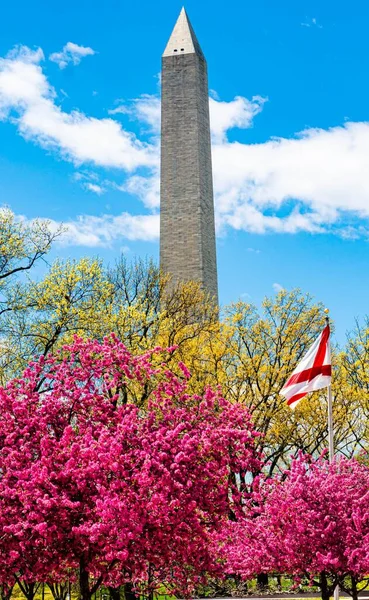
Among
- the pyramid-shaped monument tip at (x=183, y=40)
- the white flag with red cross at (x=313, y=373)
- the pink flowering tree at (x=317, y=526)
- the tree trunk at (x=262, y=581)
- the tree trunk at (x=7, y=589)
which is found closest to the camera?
the tree trunk at (x=7, y=589)

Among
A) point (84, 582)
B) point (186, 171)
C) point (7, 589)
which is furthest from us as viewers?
point (186, 171)

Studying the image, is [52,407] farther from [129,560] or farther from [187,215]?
[187,215]

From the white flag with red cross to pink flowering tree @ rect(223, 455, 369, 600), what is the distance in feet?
6.00

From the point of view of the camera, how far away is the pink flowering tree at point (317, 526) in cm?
1413

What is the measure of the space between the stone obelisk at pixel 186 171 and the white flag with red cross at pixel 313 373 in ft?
83.8

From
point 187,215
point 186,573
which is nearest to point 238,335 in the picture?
point 187,215

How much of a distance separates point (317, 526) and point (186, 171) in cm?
3377

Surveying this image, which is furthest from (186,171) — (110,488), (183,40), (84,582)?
(110,488)

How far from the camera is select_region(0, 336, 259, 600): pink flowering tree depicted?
10.8 metres

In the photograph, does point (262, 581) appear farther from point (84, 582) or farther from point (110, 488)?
point (110, 488)

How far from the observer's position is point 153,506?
1073 centimetres

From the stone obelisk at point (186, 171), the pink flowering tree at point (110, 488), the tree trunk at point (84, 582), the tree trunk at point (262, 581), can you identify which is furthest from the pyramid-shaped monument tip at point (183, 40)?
the tree trunk at point (84, 582)

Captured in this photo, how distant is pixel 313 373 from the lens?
17.0 meters

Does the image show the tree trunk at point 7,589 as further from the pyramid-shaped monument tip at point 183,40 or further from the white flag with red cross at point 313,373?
the pyramid-shaped monument tip at point 183,40
